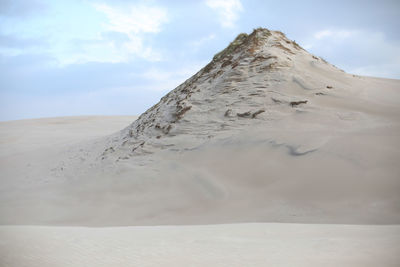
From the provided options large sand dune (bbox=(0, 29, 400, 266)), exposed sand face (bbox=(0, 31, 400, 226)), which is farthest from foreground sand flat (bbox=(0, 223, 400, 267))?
exposed sand face (bbox=(0, 31, 400, 226))

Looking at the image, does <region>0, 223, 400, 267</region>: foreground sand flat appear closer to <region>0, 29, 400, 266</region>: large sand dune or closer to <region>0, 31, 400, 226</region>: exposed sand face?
<region>0, 29, 400, 266</region>: large sand dune

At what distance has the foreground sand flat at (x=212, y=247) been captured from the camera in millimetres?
2277

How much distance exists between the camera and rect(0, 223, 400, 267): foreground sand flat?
2277 mm

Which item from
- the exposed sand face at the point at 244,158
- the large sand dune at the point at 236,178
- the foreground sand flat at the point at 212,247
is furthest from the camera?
the exposed sand face at the point at 244,158

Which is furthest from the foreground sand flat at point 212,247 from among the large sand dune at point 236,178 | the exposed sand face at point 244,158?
the exposed sand face at point 244,158

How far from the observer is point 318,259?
2.23 meters

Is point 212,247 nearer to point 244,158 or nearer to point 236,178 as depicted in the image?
point 236,178

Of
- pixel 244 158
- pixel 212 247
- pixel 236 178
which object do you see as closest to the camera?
pixel 212 247

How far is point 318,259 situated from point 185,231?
4.94 ft

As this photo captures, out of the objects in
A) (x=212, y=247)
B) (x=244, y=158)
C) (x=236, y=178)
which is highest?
(x=244, y=158)

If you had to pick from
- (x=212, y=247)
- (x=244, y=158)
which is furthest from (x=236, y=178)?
(x=212, y=247)

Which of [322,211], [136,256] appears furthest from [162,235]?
[322,211]

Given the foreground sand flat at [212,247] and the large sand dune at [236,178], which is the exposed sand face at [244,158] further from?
the foreground sand flat at [212,247]

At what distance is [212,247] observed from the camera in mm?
2674
